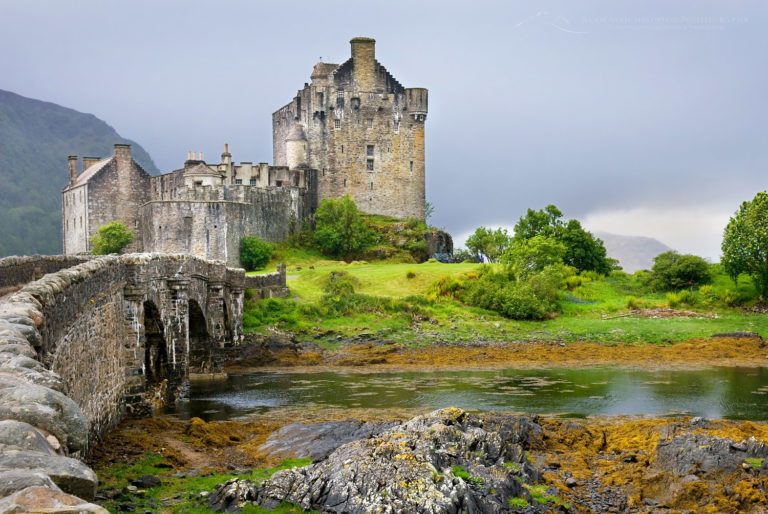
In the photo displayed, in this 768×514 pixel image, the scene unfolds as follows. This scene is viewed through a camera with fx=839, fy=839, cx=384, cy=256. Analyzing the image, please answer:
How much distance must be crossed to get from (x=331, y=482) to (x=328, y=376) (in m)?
21.3

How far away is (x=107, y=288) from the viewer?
18.4 m

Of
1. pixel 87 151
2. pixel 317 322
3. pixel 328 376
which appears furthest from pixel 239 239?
pixel 87 151

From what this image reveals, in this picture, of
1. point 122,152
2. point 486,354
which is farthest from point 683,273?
point 122,152

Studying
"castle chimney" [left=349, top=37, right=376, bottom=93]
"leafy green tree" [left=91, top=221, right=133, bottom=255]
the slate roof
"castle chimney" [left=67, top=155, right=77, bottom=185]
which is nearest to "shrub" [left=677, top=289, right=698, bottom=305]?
"castle chimney" [left=349, top=37, right=376, bottom=93]

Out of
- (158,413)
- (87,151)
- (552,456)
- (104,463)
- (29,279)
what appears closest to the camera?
(104,463)

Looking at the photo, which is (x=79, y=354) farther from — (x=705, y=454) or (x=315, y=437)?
(x=705, y=454)

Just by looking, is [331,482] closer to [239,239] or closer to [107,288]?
[107,288]

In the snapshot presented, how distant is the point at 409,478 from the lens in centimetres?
1258

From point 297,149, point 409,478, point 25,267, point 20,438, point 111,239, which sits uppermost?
point 297,149

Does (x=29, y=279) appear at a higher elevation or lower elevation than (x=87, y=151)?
lower

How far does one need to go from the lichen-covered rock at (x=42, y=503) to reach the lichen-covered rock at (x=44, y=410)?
5.17 ft

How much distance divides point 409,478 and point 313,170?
62423mm

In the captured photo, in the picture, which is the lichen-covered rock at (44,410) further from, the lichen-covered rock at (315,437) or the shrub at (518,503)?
the lichen-covered rock at (315,437)

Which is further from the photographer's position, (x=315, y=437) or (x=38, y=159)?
(x=38, y=159)
